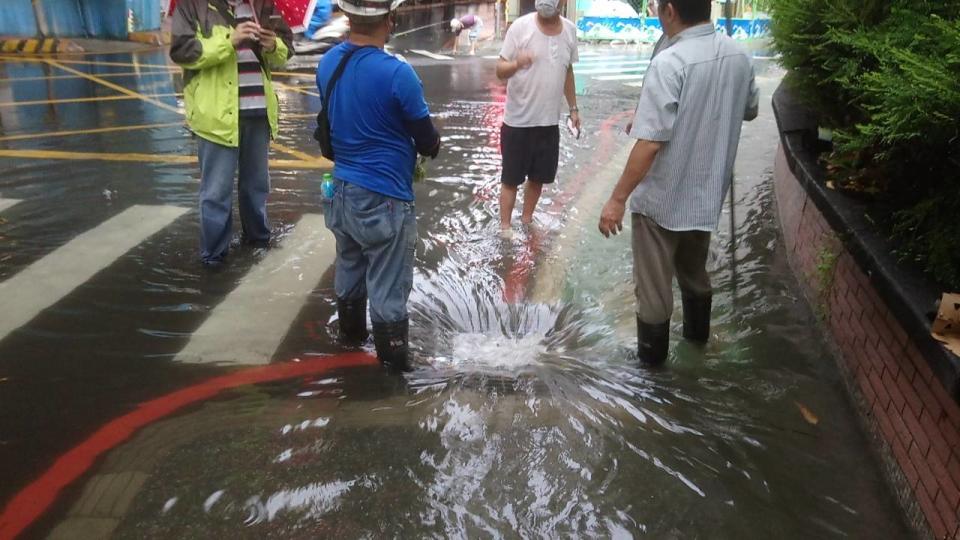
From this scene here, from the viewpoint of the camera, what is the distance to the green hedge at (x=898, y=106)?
2.34m

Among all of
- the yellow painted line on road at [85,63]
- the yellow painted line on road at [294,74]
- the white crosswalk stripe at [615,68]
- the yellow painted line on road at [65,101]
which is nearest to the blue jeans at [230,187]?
the yellow painted line on road at [65,101]

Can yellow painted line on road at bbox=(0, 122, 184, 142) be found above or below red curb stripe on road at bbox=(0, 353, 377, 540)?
above

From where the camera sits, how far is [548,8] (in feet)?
16.0

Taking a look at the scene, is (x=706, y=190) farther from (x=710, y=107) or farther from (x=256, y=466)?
(x=256, y=466)

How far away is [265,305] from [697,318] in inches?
93.5

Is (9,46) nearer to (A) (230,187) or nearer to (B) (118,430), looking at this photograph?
(A) (230,187)

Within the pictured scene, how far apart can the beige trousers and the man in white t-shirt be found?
1991mm

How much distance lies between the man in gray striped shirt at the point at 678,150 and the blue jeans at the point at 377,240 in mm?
910

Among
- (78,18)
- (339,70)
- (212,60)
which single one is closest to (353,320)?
(339,70)

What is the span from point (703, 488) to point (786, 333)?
1.49m

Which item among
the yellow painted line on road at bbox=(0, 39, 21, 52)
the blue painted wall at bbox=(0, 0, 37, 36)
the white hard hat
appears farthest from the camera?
the blue painted wall at bbox=(0, 0, 37, 36)

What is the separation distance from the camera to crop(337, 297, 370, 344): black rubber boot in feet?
12.1

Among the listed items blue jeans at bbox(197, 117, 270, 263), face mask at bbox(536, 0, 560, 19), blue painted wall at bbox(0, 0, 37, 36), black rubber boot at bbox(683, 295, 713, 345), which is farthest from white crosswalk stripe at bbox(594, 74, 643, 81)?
blue painted wall at bbox(0, 0, 37, 36)

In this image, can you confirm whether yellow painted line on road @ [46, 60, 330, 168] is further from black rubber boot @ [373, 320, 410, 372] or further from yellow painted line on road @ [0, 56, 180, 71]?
black rubber boot @ [373, 320, 410, 372]
